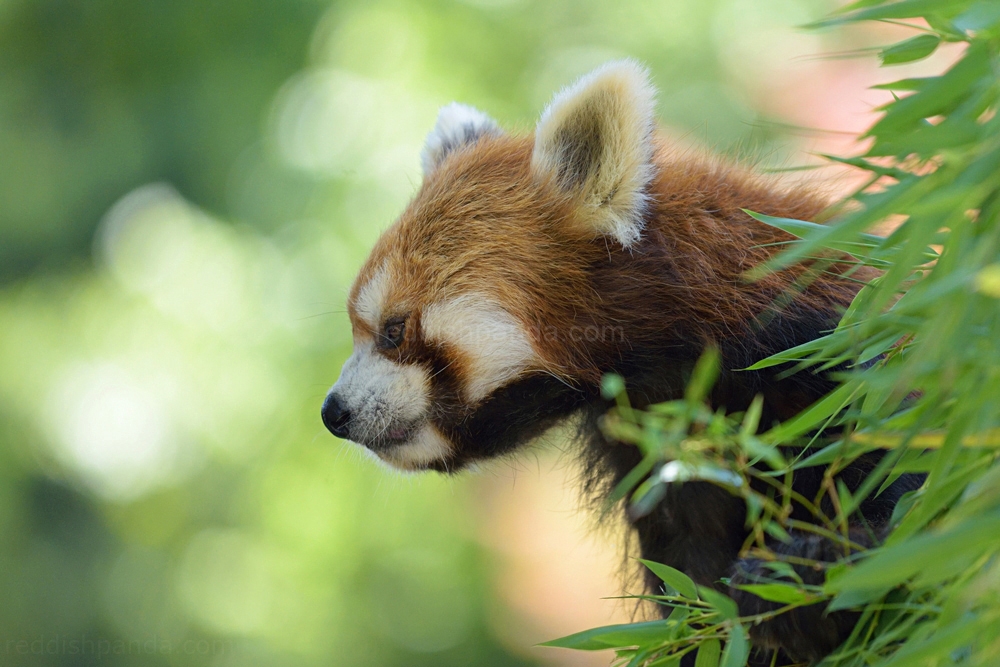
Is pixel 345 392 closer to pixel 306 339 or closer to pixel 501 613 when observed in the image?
pixel 306 339

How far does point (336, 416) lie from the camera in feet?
4.44

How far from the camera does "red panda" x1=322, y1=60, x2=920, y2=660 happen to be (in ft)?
3.97

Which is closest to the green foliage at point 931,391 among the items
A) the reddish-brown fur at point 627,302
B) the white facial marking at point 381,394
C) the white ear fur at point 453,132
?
the reddish-brown fur at point 627,302

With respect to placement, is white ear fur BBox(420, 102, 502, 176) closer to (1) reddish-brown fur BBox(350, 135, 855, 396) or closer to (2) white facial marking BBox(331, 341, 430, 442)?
(1) reddish-brown fur BBox(350, 135, 855, 396)

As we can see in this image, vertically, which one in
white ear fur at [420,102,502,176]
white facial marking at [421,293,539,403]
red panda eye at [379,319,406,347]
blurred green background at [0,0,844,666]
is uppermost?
white ear fur at [420,102,502,176]

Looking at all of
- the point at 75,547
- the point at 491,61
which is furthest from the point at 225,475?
the point at 491,61

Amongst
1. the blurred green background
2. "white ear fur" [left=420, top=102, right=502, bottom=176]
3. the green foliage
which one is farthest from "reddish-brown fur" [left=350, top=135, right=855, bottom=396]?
the blurred green background

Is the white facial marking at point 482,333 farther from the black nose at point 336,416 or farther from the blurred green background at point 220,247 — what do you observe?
the blurred green background at point 220,247

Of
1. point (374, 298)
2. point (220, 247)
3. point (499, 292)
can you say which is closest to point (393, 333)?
point (374, 298)

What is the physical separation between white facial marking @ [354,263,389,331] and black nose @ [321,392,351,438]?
0.13m

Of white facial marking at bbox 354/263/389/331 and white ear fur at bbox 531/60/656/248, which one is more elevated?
white ear fur at bbox 531/60/656/248

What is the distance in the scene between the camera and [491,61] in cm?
441

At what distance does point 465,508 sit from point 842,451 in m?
4.10

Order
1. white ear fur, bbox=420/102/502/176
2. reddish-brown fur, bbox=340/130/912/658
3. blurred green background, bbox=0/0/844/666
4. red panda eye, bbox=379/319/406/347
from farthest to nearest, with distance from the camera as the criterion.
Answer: blurred green background, bbox=0/0/844/666 → white ear fur, bbox=420/102/502/176 → red panda eye, bbox=379/319/406/347 → reddish-brown fur, bbox=340/130/912/658
